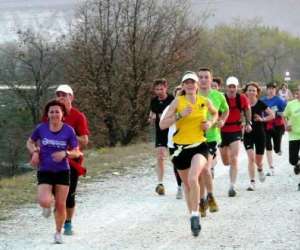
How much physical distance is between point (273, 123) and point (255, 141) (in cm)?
264

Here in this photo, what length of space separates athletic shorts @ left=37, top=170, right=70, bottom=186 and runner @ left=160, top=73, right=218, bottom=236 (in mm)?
1312

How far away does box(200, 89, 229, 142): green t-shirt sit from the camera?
9.36 meters

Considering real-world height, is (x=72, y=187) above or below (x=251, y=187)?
above

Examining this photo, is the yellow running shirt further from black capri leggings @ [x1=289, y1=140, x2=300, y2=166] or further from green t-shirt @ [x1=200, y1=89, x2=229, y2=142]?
black capri leggings @ [x1=289, y1=140, x2=300, y2=166]

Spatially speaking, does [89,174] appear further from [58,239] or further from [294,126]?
[58,239]

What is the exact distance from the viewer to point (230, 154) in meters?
11.0

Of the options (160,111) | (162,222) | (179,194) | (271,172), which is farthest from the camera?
(271,172)

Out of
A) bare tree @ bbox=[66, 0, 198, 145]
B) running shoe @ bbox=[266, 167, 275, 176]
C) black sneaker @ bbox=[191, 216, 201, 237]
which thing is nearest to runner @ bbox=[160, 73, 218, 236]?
black sneaker @ bbox=[191, 216, 201, 237]

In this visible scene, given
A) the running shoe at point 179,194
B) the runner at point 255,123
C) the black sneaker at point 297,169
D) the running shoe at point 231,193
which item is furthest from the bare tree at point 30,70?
the running shoe at point 231,193

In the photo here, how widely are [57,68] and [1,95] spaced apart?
19.2ft

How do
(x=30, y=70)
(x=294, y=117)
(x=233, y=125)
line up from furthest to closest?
(x=30, y=70) < (x=294, y=117) < (x=233, y=125)

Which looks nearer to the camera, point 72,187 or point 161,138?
point 72,187

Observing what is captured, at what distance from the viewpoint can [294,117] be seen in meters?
11.7

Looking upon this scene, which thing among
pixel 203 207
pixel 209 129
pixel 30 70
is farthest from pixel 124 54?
pixel 203 207
